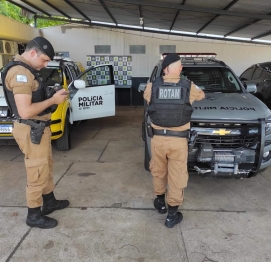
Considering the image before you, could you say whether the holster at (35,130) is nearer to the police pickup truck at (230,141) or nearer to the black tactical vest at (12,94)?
the black tactical vest at (12,94)

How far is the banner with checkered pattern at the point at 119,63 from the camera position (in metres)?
11.1

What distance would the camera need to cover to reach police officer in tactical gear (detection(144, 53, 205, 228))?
8.08 ft

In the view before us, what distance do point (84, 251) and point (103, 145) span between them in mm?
3372

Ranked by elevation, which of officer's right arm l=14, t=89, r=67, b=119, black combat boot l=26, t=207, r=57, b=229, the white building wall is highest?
the white building wall

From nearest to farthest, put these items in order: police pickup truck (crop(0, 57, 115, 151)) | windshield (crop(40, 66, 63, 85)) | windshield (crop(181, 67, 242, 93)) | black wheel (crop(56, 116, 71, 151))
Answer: windshield (crop(181, 67, 242, 93)) < police pickup truck (crop(0, 57, 115, 151)) < black wheel (crop(56, 116, 71, 151)) < windshield (crop(40, 66, 63, 85))

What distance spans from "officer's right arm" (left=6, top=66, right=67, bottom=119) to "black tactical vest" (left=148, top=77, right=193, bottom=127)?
1050mm

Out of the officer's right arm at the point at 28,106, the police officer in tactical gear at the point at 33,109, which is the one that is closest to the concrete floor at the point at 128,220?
the police officer in tactical gear at the point at 33,109

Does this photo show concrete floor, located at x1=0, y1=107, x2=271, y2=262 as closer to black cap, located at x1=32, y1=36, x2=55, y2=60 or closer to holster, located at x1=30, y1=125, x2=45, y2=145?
holster, located at x1=30, y1=125, x2=45, y2=145

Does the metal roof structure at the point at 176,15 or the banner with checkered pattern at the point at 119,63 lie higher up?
the metal roof structure at the point at 176,15

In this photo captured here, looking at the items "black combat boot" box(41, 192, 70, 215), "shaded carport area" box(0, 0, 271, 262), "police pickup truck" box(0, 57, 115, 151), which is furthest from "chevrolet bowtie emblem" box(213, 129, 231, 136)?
"police pickup truck" box(0, 57, 115, 151)

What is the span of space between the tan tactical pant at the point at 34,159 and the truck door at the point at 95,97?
2958mm

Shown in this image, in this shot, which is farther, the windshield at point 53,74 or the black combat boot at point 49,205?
the windshield at point 53,74

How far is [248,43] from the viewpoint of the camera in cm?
1094

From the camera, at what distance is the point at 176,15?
7969 mm
